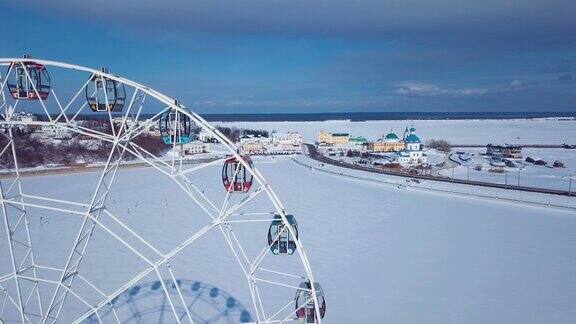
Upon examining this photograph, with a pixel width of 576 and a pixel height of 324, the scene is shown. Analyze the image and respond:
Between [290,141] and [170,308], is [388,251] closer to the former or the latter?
[170,308]

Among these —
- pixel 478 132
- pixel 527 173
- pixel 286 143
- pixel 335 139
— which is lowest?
pixel 527 173

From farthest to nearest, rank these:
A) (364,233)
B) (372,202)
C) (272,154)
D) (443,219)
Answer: (272,154), (372,202), (443,219), (364,233)

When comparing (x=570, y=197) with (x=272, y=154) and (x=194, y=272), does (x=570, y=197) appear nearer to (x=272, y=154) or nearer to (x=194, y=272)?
(x=194, y=272)

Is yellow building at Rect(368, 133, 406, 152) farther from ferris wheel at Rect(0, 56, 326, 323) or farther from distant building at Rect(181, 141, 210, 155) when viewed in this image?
ferris wheel at Rect(0, 56, 326, 323)

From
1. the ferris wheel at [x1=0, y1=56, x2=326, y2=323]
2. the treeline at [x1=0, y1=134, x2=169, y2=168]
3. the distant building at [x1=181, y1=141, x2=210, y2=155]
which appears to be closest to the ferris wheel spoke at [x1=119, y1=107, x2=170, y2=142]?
the ferris wheel at [x1=0, y1=56, x2=326, y2=323]

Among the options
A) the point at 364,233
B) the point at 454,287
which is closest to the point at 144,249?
the point at 364,233

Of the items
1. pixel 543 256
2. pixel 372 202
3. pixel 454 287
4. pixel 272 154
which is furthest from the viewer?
pixel 272 154

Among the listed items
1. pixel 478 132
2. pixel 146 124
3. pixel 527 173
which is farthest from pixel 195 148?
pixel 478 132
